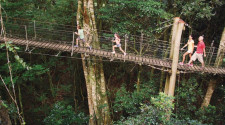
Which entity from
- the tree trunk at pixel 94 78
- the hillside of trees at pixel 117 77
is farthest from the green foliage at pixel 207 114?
the tree trunk at pixel 94 78

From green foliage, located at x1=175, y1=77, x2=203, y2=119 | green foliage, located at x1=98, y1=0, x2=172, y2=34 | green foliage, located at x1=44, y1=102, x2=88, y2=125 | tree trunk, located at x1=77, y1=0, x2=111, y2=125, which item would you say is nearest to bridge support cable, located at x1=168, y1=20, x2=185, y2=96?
green foliage, located at x1=98, y1=0, x2=172, y2=34

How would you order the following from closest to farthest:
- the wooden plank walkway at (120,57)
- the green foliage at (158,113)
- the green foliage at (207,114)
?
the green foliage at (158,113) < the wooden plank walkway at (120,57) < the green foliage at (207,114)

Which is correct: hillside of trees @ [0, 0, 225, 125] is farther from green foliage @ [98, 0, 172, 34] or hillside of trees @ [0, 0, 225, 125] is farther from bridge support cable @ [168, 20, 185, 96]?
bridge support cable @ [168, 20, 185, 96]

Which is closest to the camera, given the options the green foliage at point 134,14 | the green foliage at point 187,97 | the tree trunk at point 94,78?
the green foliage at point 134,14

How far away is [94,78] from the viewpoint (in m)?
4.85

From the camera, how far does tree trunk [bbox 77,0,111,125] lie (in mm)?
4492

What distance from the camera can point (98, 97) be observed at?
206 inches

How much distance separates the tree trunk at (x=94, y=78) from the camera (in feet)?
14.7

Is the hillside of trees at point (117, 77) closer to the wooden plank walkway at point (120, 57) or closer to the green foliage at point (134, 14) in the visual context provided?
the green foliage at point (134, 14)

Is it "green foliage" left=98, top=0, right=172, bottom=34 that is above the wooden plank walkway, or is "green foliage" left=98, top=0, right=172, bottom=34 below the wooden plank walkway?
above

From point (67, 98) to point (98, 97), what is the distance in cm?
278

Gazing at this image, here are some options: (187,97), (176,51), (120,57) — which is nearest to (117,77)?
(187,97)

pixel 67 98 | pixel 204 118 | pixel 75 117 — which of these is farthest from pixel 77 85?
pixel 204 118

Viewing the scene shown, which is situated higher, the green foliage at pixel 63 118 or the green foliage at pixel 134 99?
the green foliage at pixel 134 99
